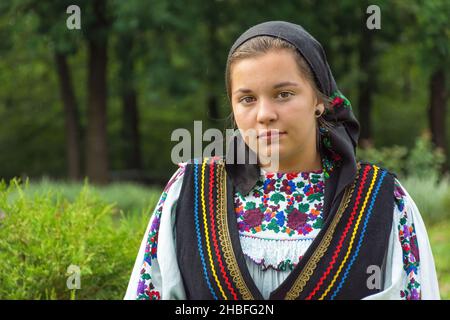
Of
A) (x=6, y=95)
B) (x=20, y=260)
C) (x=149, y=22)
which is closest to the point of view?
(x=20, y=260)

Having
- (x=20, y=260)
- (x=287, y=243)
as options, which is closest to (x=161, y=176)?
(x=20, y=260)

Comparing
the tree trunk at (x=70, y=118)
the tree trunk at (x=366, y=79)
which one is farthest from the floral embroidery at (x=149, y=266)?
the tree trunk at (x=366, y=79)

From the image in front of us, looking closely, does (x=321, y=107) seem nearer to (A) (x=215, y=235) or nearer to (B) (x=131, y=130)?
(A) (x=215, y=235)

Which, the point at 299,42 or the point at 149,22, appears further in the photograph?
the point at 149,22

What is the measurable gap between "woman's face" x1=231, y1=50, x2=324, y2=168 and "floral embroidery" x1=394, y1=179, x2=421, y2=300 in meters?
0.40

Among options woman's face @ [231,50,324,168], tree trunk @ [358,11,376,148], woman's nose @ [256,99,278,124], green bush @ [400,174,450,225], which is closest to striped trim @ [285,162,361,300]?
woman's face @ [231,50,324,168]

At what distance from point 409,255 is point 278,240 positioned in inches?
15.5

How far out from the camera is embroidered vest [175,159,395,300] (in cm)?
193

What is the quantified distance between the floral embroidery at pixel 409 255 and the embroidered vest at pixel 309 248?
5 centimetres

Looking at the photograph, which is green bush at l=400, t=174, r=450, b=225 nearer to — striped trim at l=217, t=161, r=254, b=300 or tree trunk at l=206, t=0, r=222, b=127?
tree trunk at l=206, t=0, r=222, b=127

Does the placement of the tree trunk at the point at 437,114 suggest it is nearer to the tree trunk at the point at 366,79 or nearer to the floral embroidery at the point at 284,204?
the tree trunk at the point at 366,79

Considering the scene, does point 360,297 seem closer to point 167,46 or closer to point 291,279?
point 291,279

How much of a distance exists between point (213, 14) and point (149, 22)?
3604 mm

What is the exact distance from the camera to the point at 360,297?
76.0 inches
